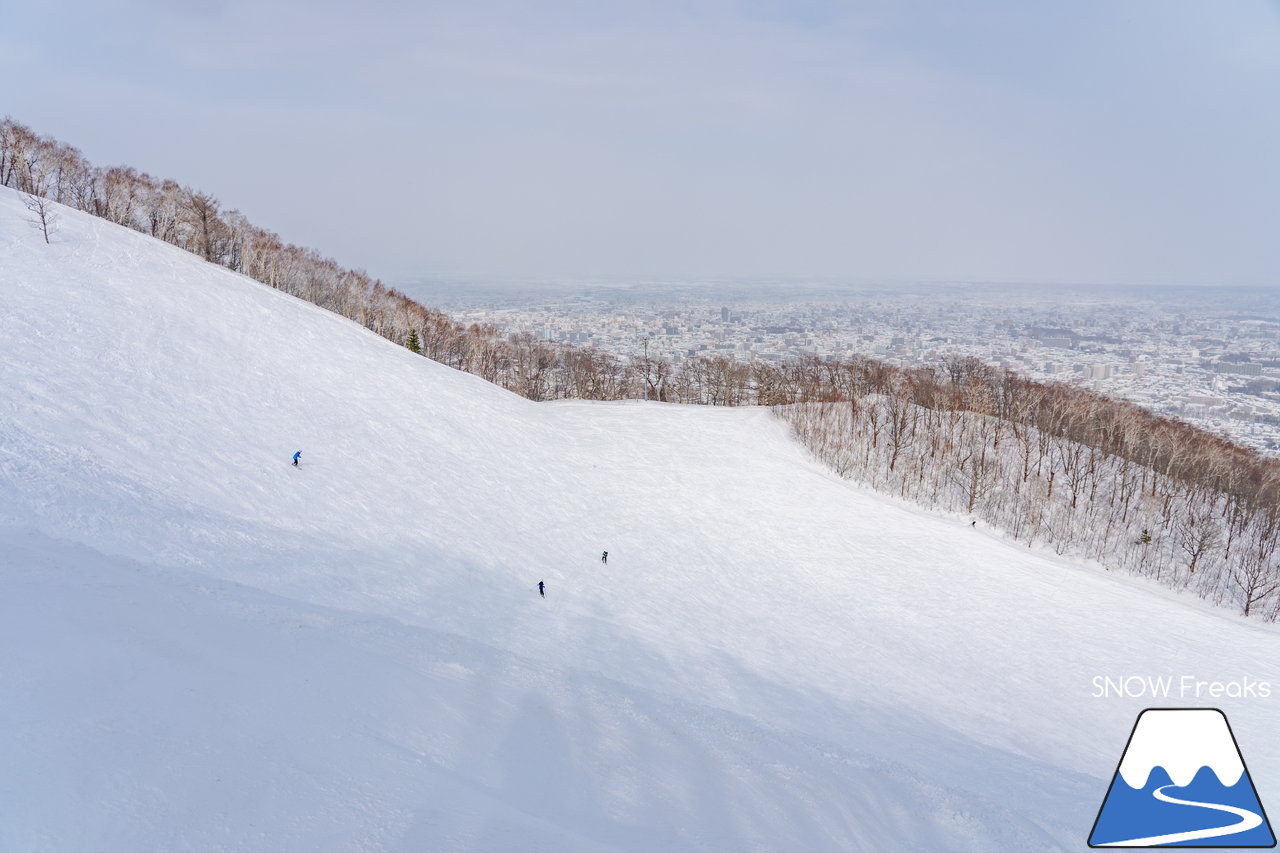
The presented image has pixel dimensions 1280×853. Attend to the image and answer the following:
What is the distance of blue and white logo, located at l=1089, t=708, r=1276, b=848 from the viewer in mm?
8289

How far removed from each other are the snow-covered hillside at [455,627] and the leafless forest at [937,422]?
6.85 metres

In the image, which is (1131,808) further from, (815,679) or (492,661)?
(492,661)

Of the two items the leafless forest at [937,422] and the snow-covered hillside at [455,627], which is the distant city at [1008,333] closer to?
the leafless forest at [937,422]

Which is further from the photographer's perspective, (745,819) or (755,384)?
(755,384)

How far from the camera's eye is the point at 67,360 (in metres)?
19.2

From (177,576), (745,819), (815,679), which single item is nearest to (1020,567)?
(815,679)

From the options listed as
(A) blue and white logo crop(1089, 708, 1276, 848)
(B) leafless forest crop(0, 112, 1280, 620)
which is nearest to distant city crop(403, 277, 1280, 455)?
→ (B) leafless forest crop(0, 112, 1280, 620)

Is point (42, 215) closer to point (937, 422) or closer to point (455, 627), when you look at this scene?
point (455, 627)

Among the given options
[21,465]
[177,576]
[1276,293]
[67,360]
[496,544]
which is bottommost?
[496,544]

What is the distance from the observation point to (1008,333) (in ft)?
363

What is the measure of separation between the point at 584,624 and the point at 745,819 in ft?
26.7

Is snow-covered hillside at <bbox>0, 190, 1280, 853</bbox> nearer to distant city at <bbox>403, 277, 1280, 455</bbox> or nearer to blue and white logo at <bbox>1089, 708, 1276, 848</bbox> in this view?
blue and white logo at <bbox>1089, 708, 1276, 848</bbox>

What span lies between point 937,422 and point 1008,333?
84748mm

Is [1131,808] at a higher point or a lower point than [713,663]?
higher
